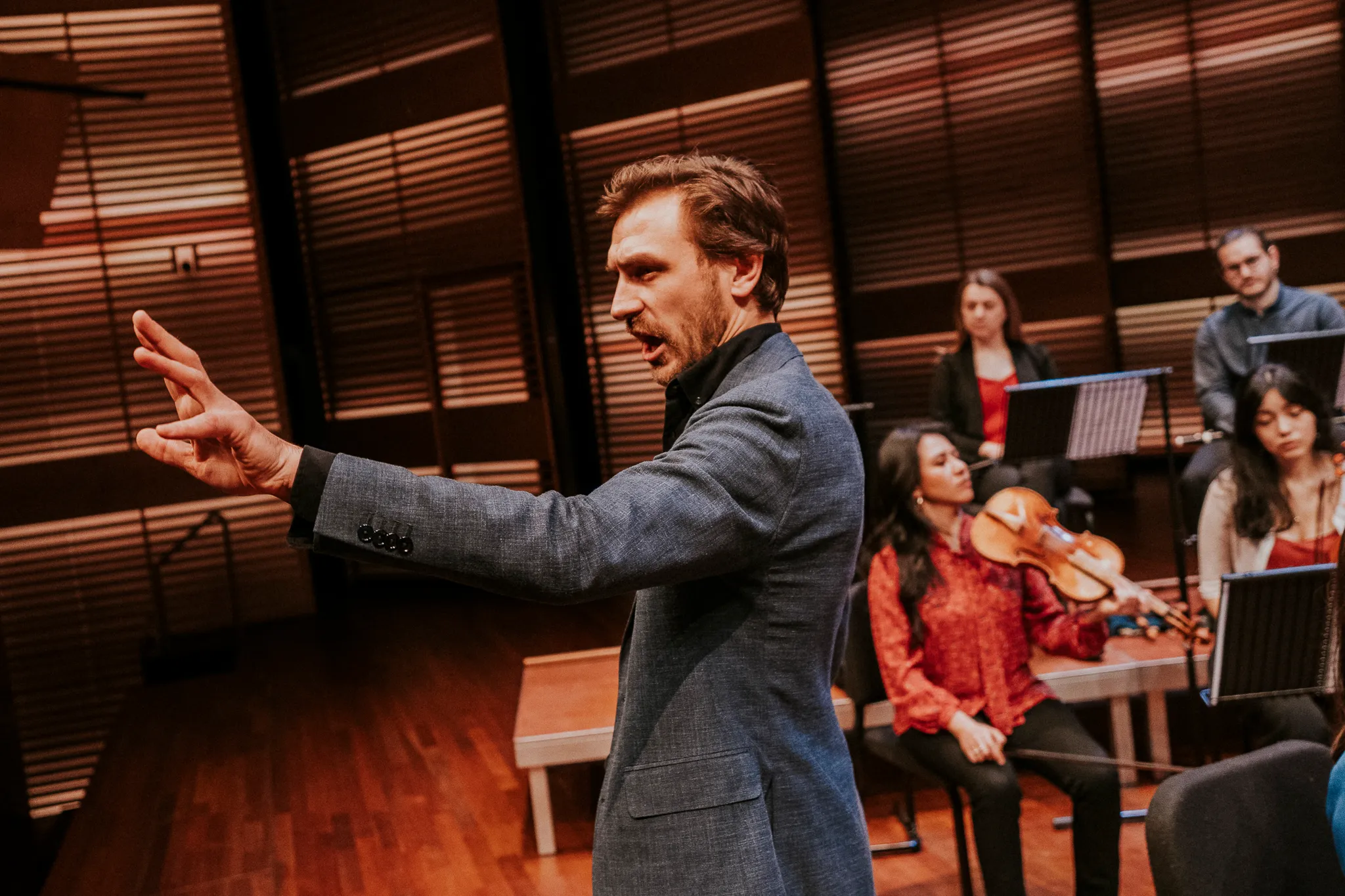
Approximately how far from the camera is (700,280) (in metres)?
1.36

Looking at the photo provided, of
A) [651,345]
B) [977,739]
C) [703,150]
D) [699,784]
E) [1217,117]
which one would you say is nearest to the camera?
[699,784]

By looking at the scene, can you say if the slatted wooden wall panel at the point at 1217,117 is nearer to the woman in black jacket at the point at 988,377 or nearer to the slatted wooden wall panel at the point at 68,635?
the woman in black jacket at the point at 988,377

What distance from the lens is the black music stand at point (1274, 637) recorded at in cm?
282

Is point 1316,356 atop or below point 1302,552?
atop

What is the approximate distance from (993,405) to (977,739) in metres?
2.26

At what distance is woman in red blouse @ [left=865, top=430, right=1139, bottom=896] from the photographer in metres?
3.20

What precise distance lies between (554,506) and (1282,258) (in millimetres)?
7507

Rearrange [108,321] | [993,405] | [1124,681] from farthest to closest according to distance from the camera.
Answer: [108,321], [993,405], [1124,681]

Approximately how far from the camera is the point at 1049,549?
11.3 feet

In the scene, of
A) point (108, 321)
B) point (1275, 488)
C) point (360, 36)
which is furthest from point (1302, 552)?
point (108, 321)

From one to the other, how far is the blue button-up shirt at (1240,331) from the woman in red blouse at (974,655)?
1.86 m

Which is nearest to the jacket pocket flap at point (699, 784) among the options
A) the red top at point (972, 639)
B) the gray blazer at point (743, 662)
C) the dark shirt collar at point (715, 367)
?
the gray blazer at point (743, 662)

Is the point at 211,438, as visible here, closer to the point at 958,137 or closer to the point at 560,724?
the point at 560,724

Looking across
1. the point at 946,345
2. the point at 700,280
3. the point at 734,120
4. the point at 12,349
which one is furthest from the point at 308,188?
the point at 700,280
